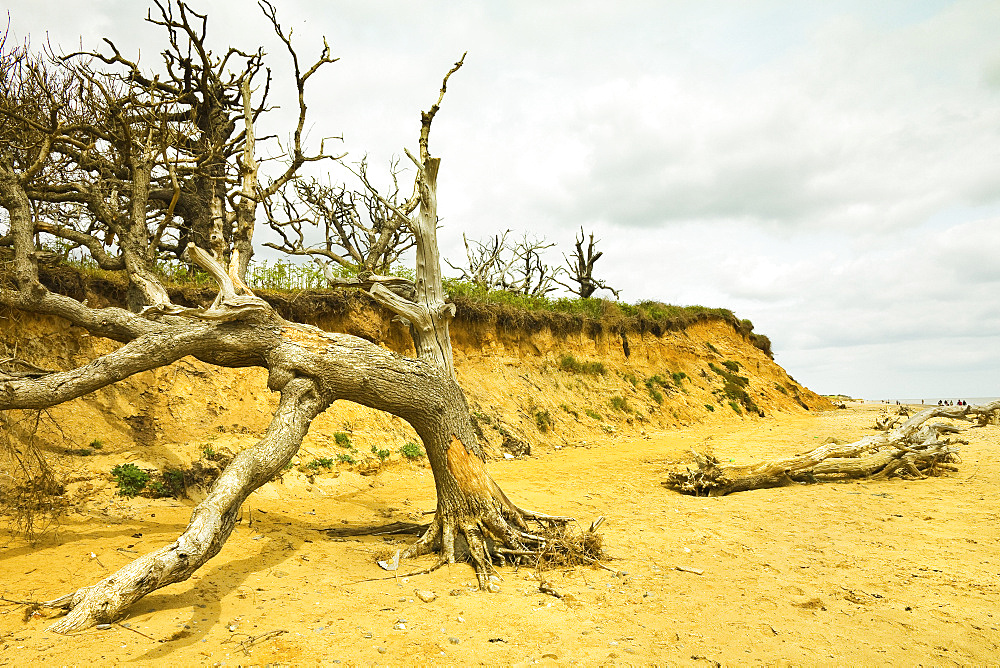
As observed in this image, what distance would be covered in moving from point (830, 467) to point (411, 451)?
7.83 metres

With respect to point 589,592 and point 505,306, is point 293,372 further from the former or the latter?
point 505,306

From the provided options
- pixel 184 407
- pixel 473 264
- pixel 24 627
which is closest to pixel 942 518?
pixel 24 627

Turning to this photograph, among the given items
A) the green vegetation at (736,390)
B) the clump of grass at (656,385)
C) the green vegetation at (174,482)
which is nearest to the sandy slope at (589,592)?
the green vegetation at (174,482)

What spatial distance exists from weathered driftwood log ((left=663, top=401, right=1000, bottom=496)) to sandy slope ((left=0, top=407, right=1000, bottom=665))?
904 millimetres

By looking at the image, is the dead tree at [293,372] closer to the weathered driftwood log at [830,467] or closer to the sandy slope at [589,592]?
the sandy slope at [589,592]

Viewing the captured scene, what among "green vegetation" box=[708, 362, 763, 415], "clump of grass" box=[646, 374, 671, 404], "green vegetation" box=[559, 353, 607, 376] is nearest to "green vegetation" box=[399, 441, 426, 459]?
"green vegetation" box=[559, 353, 607, 376]

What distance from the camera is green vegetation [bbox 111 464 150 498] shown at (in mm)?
6814

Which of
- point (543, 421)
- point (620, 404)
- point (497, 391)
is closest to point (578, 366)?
point (620, 404)

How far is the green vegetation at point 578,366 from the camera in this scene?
60.2 feet

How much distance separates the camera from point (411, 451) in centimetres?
1121

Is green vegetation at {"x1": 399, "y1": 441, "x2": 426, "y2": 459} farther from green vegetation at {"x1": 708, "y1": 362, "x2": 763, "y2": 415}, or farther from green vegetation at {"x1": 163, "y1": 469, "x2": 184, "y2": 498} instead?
green vegetation at {"x1": 708, "y1": 362, "x2": 763, "y2": 415}

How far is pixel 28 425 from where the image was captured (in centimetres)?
723

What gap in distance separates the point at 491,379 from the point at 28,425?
10.4 metres

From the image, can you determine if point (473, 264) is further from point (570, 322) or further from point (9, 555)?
point (9, 555)
